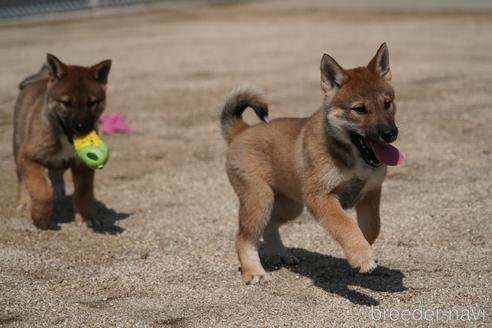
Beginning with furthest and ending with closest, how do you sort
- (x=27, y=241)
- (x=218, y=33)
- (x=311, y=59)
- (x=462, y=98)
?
(x=218, y=33)
(x=311, y=59)
(x=462, y=98)
(x=27, y=241)

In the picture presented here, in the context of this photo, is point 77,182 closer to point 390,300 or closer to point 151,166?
point 151,166

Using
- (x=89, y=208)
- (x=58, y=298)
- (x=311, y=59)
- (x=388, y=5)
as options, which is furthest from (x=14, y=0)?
(x=58, y=298)

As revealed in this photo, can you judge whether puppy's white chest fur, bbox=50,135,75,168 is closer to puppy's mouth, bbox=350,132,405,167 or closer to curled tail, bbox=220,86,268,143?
curled tail, bbox=220,86,268,143

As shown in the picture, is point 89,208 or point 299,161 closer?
point 299,161

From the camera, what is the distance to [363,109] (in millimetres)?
5496

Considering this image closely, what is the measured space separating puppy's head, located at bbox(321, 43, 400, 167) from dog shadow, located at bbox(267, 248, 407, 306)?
3.06 feet

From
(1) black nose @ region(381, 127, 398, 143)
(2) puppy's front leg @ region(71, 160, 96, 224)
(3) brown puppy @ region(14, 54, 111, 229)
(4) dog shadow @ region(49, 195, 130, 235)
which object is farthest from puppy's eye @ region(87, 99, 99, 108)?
(1) black nose @ region(381, 127, 398, 143)

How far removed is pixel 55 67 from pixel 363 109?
356 cm

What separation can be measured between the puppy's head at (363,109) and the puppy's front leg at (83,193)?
9.75 feet

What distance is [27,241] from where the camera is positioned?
7.06 m

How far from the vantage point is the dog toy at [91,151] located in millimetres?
7262

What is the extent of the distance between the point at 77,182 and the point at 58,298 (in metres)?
2.26

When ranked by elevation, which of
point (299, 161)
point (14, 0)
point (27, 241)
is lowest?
point (14, 0)

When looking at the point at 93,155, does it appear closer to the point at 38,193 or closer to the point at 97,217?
the point at 38,193
